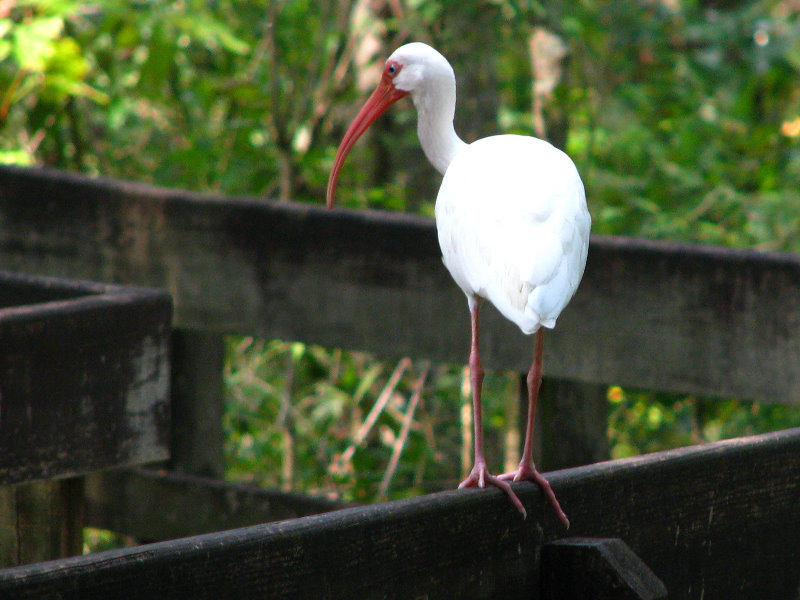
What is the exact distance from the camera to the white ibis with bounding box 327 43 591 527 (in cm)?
226

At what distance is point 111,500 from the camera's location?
3.61 meters

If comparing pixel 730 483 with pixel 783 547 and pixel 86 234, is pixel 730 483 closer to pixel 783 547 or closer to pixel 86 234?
pixel 783 547

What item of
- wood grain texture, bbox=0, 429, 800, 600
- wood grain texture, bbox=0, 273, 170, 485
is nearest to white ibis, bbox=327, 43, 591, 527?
wood grain texture, bbox=0, 429, 800, 600

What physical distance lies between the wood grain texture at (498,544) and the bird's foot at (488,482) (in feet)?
0.06

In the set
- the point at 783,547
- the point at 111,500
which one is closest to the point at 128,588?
the point at 783,547

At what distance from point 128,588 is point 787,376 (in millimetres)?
1973

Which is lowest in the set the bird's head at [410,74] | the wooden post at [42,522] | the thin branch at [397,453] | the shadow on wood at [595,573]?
the thin branch at [397,453]

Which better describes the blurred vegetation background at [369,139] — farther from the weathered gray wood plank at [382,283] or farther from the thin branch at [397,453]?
the weathered gray wood plank at [382,283]

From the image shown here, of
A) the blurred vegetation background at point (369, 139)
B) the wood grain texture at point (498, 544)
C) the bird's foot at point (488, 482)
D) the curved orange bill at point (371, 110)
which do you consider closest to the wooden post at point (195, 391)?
the curved orange bill at point (371, 110)

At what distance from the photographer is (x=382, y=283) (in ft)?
10.5

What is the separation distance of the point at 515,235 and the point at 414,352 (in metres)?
0.89

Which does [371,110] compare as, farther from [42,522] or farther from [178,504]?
[42,522]

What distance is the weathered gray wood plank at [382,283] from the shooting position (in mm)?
2898

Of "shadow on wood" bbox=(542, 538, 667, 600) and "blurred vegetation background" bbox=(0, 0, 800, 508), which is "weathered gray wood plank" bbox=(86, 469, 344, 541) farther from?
"shadow on wood" bbox=(542, 538, 667, 600)
